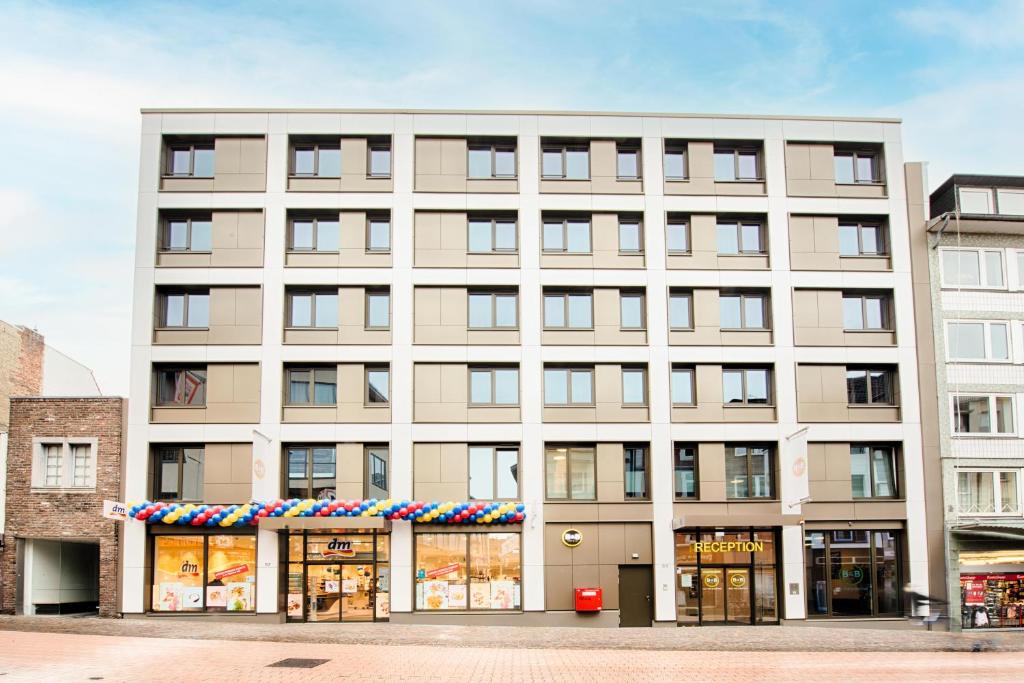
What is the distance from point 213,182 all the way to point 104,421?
8721 mm

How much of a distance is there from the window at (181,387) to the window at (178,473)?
152 centimetres

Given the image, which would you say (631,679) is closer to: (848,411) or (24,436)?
(848,411)

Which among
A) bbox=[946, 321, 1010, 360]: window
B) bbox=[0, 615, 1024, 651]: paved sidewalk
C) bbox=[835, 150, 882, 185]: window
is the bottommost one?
bbox=[0, 615, 1024, 651]: paved sidewalk

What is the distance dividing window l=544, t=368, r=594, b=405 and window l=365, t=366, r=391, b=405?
5.29m

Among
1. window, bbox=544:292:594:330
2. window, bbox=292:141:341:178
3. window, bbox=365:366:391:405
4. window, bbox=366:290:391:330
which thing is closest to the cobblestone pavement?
window, bbox=365:366:391:405

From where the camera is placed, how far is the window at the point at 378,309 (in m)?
34.5

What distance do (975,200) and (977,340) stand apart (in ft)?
16.2

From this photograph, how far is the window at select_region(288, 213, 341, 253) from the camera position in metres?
34.9

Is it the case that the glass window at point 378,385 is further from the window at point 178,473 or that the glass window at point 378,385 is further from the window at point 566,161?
the window at point 566,161

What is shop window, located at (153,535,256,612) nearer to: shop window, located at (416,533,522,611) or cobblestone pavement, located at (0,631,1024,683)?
shop window, located at (416,533,522,611)

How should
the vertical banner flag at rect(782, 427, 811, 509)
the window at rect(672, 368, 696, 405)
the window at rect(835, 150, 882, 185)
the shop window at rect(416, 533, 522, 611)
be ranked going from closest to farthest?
the vertical banner flag at rect(782, 427, 811, 509), the shop window at rect(416, 533, 522, 611), the window at rect(672, 368, 696, 405), the window at rect(835, 150, 882, 185)

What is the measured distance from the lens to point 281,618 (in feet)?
106

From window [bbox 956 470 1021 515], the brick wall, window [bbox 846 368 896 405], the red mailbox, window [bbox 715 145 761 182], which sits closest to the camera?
the red mailbox

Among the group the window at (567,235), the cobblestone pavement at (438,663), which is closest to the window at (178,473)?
the cobblestone pavement at (438,663)
